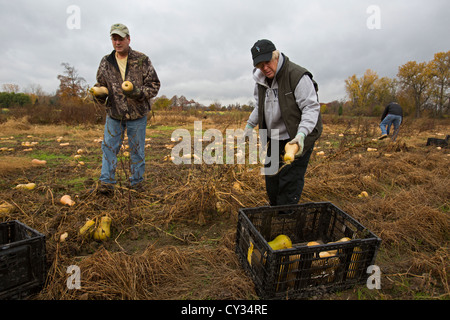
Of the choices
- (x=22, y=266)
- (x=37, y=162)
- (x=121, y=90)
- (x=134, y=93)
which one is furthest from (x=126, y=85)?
(x=37, y=162)

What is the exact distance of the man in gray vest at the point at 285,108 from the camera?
2.34 meters

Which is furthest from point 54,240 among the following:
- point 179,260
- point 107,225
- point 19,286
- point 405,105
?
point 405,105

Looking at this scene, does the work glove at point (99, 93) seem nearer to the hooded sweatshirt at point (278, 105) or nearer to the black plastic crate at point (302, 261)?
the hooded sweatshirt at point (278, 105)

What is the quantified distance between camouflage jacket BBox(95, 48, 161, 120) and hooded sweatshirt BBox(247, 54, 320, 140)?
1607 mm

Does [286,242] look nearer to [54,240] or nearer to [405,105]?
[54,240]

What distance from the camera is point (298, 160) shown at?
2582 mm

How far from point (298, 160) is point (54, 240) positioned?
2465mm

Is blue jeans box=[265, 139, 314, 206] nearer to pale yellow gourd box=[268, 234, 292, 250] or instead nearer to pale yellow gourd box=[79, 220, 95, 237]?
pale yellow gourd box=[268, 234, 292, 250]

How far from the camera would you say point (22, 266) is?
1.75 meters

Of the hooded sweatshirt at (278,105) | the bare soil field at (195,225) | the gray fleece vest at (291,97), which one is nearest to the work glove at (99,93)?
the bare soil field at (195,225)

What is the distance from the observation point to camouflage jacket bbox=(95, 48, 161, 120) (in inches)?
137

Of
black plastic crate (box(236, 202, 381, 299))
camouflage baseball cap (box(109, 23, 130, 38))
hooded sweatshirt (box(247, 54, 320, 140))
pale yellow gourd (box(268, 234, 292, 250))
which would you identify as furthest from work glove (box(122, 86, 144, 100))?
pale yellow gourd (box(268, 234, 292, 250))

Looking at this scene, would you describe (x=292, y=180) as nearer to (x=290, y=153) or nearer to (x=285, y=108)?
(x=290, y=153)

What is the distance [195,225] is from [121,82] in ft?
7.10
